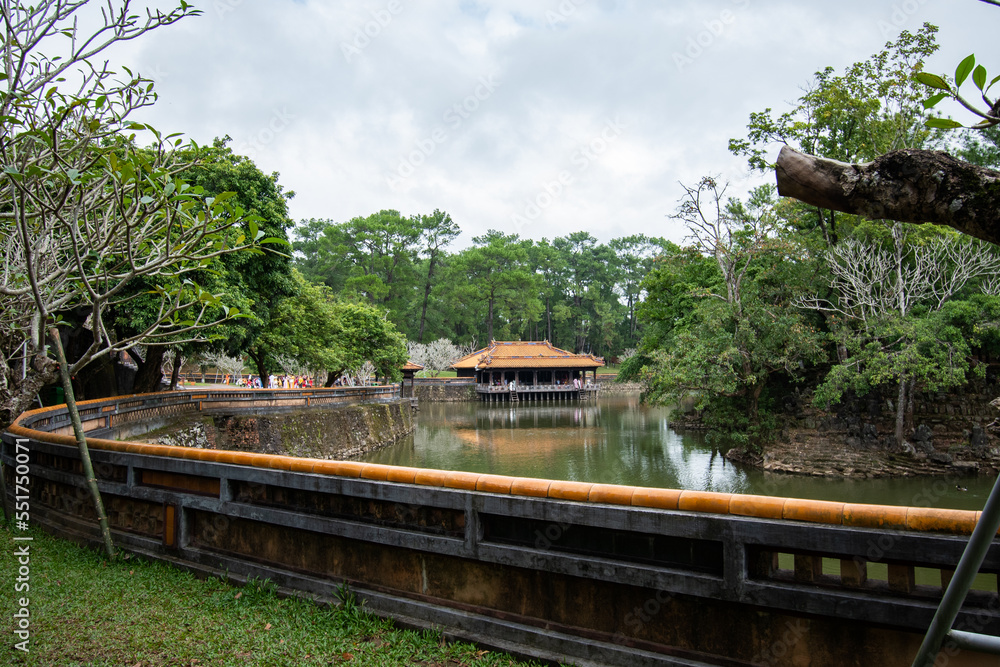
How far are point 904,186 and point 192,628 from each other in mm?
4013

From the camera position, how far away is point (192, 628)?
3.35 metres

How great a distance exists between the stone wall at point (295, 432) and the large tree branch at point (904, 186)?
12.3 metres

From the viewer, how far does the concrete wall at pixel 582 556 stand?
2.34 m

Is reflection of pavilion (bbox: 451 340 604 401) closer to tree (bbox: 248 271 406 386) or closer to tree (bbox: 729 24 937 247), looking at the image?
tree (bbox: 248 271 406 386)

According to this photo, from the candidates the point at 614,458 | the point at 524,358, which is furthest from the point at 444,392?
the point at 614,458

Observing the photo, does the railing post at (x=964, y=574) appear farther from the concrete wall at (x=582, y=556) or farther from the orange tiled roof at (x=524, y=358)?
the orange tiled roof at (x=524, y=358)

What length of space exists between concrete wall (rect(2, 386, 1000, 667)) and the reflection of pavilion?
36653 mm

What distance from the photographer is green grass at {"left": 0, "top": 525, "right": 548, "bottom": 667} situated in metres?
3.00

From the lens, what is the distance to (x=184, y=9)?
4184 mm

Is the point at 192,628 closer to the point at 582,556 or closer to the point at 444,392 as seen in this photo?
the point at 582,556

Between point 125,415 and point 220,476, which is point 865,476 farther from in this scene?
point 125,415

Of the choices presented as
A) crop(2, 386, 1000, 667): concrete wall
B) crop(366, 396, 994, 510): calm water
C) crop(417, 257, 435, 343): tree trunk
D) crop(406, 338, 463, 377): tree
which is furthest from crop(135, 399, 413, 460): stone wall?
crop(417, 257, 435, 343): tree trunk

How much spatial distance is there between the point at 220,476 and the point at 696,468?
47.2 feet

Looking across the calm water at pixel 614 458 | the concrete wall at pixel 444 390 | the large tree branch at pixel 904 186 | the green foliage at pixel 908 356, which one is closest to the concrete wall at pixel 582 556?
the large tree branch at pixel 904 186
